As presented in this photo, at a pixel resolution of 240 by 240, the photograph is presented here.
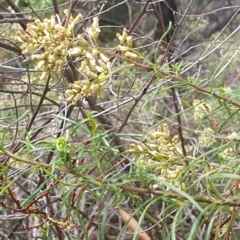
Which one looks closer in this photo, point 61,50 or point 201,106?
point 61,50

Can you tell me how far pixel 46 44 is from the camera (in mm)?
745

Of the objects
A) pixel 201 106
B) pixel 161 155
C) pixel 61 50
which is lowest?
pixel 201 106

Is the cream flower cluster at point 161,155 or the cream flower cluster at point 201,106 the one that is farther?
the cream flower cluster at point 201,106

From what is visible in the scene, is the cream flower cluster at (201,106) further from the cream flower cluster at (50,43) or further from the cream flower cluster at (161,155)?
the cream flower cluster at (50,43)

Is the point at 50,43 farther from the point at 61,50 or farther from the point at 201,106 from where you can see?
the point at 201,106

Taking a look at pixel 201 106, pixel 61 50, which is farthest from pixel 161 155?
pixel 201 106

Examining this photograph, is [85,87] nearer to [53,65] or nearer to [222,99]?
[53,65]

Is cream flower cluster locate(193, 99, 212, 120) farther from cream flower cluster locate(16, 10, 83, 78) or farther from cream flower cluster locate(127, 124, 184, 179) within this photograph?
cream flower cluster locate(16, 10, 83, 78)

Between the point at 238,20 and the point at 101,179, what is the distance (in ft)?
12.1

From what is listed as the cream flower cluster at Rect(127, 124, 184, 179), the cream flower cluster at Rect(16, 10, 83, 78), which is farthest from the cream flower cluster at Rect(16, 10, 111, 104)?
the cream flower cluster at Rect(127, 124, 184, 179)

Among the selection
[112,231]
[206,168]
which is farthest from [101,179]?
[112,231]

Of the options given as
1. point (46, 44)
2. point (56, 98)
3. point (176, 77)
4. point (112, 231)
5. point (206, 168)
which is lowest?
point (112, 231)

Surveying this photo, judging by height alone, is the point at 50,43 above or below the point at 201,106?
above

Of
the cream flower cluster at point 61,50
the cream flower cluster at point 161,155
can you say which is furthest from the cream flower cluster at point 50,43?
the cream flower cluster at point 161,155
